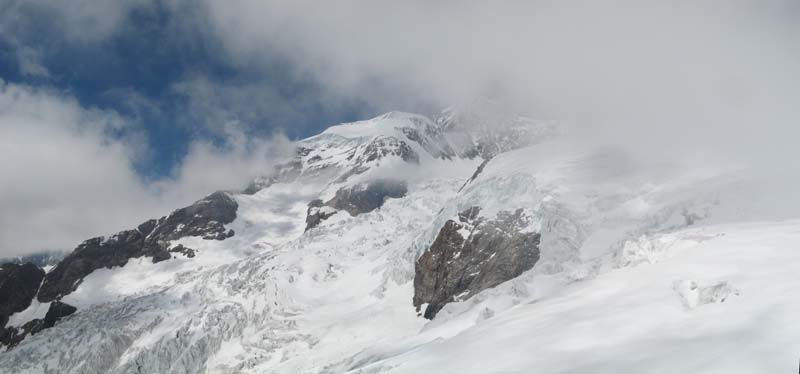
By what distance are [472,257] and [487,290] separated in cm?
2382

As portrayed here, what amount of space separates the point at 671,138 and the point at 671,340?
80.6 meters

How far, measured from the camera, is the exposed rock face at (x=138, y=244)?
16612 centimetres

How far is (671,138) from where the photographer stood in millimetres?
81125

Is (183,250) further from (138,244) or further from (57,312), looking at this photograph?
(57,312)

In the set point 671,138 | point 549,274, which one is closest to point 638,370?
point 549,274

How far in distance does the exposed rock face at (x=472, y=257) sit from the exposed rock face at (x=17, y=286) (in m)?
144

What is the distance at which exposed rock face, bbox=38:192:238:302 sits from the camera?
166 metres

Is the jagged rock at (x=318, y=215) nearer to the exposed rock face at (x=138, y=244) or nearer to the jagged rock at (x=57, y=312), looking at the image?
the exposed rock face at (x=138, y=244)

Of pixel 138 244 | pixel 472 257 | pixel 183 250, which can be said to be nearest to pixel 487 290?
pixel 472 257

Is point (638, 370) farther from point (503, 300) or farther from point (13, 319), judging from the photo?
point (13, 319)

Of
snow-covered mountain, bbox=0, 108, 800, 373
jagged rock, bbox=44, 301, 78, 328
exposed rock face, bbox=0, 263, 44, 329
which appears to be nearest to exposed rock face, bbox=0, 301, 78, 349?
jagged rock, bbox=44, 301, 78, 328

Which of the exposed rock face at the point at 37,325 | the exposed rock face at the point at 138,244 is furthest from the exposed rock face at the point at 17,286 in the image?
the exposed rock face at the point at 37,325

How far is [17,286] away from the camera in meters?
168

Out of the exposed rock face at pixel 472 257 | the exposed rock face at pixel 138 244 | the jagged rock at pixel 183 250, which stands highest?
the exposed rock face at pixel 138 244
